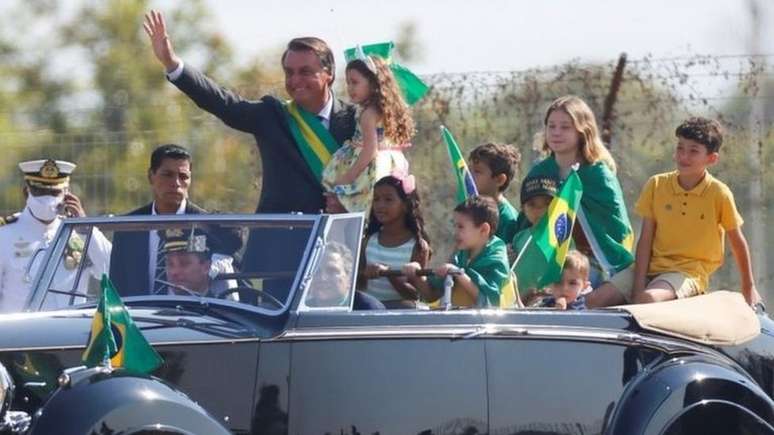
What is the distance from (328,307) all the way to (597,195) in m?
2.20

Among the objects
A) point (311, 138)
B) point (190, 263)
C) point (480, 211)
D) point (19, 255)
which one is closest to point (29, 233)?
point (19, 255)

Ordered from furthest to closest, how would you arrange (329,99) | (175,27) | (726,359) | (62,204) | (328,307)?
1. (175,27)
2. (62,204)
3. (329,99)
4. (726,359)
5. (328,307)

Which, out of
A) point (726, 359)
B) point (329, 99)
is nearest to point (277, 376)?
point (726, 359)

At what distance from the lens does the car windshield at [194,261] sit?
22.0 ft

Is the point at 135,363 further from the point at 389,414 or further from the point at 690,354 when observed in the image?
the point at 690,354

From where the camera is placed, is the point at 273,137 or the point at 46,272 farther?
the point at 273,137

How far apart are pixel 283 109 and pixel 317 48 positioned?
328 millimetres

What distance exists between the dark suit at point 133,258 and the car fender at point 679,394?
1.60 metres

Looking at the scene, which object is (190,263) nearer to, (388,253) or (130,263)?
(130,263)

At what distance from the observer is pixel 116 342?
592 cm

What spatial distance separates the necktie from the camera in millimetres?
6867

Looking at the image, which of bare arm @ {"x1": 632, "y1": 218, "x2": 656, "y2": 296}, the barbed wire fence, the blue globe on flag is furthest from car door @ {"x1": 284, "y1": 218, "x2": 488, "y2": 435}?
the barbed wire fence

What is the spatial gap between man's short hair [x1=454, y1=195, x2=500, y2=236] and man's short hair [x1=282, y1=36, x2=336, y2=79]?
112 cm

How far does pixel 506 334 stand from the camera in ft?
21.5
